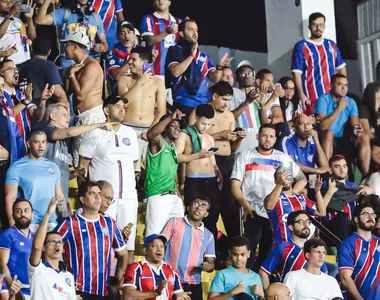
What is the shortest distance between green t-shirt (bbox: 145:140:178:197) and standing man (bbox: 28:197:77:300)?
185cm

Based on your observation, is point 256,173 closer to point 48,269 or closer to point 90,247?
point 90,247

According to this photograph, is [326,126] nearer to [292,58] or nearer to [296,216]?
[292,58]

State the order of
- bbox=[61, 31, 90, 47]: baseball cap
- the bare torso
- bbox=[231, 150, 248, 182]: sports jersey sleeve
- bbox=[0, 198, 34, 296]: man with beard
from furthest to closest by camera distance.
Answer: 1. bbox=[61, 31, 90, 47]: baseball cap
2. the bare torso
3. bbox=[231, 150, 248, 182]: sports jersey sleeve
4. bbox=[0, 198, 34, 296]: man with beard

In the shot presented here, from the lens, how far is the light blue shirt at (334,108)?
1441 centimetres

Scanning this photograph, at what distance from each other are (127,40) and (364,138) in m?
3.14

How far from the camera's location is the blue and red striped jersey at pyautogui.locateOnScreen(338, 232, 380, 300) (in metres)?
11.7

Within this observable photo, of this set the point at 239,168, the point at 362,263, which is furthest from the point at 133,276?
the point at 362,263

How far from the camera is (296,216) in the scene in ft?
37.8

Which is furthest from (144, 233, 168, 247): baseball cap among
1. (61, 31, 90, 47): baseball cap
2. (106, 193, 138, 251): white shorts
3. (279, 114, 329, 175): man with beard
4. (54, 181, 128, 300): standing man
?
(61, 31, 90, 47): baseball cap

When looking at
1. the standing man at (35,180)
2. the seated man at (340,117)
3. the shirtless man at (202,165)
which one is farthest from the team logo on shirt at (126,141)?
the seated man at (340,117)

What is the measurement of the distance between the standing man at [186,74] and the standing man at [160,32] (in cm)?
24

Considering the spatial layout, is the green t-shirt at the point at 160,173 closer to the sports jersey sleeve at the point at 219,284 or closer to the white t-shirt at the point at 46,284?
the sports jersey sleeve at the point at 219,284

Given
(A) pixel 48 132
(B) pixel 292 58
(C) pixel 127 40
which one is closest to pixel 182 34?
(C) pixel 127 40

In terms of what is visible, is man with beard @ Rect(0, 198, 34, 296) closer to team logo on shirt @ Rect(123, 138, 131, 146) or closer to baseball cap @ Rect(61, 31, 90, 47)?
team logo on shirt @ Rect(123, 138, 131, 146)
